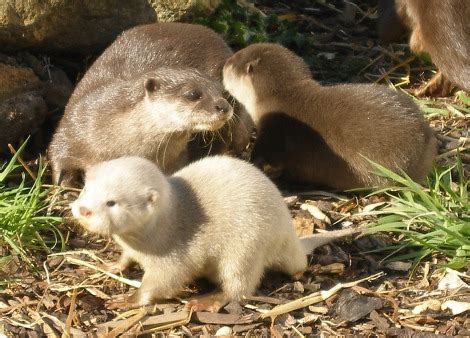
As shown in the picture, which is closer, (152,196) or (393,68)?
(152,196)

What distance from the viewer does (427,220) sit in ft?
14.0

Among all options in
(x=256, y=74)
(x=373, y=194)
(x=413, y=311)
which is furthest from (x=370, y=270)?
(x=256, y=74)

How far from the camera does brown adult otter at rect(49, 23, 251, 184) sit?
15.0 ft

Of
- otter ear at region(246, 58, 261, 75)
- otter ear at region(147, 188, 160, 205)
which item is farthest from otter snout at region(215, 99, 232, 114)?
otter ear at region(147, 188, 160, 205)

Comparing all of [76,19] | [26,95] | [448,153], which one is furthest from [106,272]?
[448,153]

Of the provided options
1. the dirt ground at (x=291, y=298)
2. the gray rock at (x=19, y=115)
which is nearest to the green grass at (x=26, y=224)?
the dirt ground at (x=291, y=298)

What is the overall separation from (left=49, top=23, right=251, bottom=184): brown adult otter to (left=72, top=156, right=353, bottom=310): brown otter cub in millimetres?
794

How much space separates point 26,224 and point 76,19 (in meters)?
1.53

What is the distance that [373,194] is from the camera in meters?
4.84

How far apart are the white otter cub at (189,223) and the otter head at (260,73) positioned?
1.45 m

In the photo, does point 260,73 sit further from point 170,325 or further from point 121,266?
point 170,325

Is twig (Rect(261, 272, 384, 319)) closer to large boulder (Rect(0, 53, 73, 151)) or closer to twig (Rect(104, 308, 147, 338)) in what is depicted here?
twig (Rect(104, 308, 147, 338))

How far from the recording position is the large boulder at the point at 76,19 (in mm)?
5039

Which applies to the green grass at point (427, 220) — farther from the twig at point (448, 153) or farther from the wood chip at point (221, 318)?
the wood chip at point (221, 318)
